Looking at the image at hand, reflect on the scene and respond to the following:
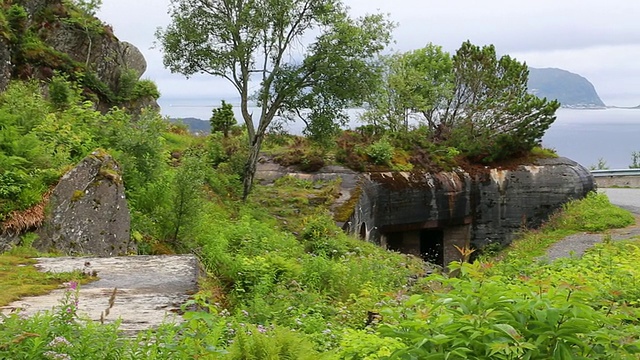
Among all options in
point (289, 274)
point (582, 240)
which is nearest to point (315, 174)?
point (582, 240)

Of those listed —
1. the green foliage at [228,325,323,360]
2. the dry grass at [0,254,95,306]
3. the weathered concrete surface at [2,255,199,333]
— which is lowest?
the weathered concrete surface at [2,255,199,333]

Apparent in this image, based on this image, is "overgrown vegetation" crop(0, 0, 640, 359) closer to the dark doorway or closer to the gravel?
the gravel

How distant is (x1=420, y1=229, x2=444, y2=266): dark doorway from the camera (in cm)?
2772

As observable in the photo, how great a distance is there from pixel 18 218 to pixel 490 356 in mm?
7696

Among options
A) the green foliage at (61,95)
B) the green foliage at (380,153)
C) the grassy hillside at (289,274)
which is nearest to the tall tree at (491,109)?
the grassy hillside at (289,274)

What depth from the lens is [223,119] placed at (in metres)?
25.5

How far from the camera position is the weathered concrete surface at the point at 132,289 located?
513cm

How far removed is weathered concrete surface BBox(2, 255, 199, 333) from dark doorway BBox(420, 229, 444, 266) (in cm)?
2140

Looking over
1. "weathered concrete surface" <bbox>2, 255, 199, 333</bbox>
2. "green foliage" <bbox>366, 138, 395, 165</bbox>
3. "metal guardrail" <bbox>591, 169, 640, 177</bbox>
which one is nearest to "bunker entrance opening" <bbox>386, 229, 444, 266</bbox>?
"green foliage" <bbox>366, 138, 395, 165</bbox>

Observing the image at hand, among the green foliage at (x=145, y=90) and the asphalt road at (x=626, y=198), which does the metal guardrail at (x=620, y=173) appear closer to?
the asphalt road at (x=626, y=198)

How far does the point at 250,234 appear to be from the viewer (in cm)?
1306

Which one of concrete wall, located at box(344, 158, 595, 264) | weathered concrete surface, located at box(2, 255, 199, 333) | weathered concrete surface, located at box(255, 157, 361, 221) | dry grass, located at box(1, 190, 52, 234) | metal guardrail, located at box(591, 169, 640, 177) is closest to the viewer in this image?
weathered concrete surface, located at box(2, 255, 199, 333)

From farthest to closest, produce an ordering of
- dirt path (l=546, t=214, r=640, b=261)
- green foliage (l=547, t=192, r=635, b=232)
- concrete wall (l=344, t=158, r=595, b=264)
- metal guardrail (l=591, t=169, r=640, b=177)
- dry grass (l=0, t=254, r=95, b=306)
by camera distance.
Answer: metal guardrail (l=591, t=169, r=640, b=177) < concrete wall (l=344, t=158, r=595, b=264) < green foliage (l=547, t=192, r=635, b=232) < dirt path (l=546, t=214, r=640, b=261) < dry grass (l=0, t=254, r=95, b=306)

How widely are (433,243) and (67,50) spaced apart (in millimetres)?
17785
